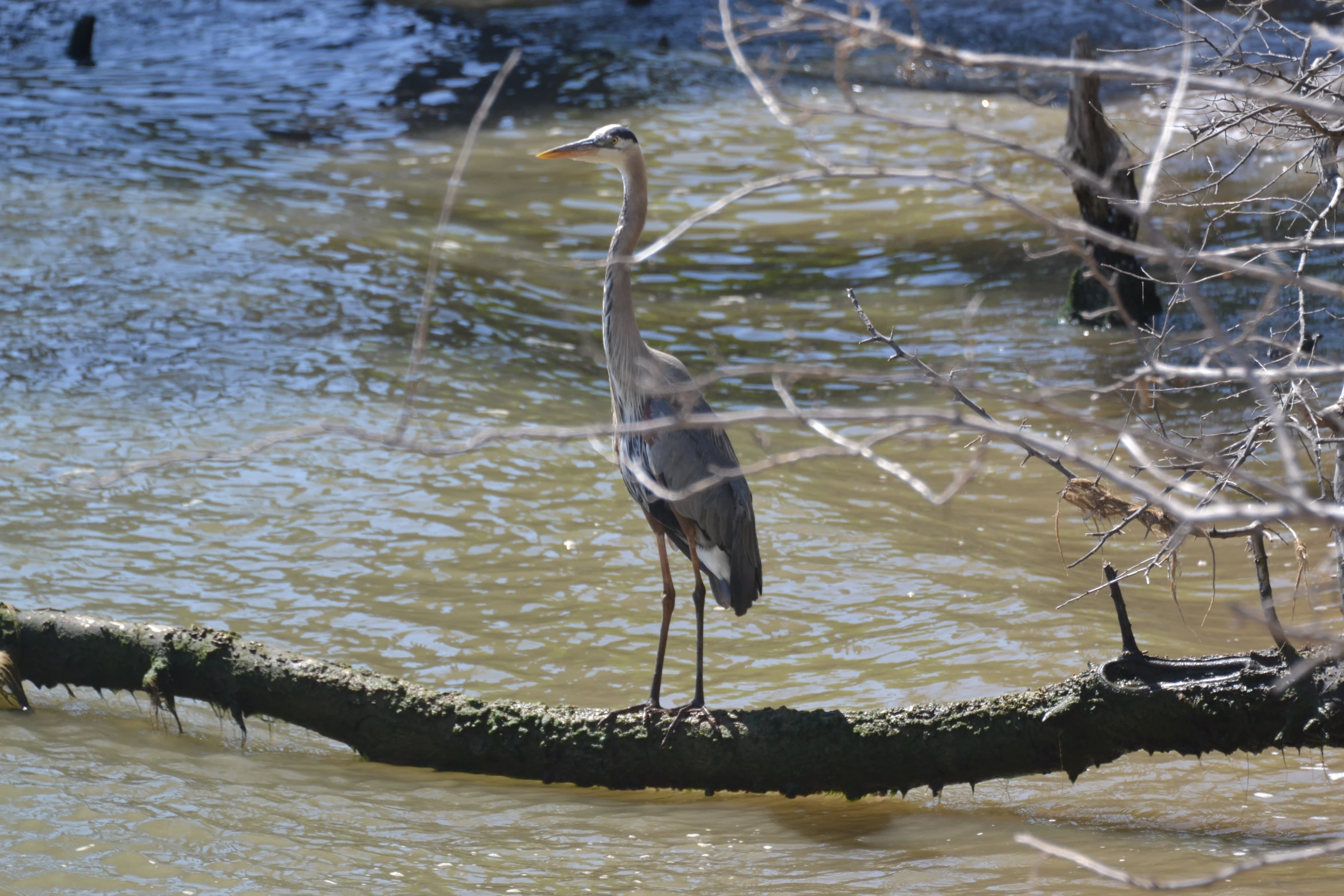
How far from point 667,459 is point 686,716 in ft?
3.22

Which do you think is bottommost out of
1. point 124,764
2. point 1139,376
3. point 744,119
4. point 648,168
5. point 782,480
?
point 124,764

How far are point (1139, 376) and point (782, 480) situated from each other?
5.75m

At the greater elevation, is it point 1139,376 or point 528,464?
point 528,464

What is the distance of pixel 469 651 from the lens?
6.12 metres

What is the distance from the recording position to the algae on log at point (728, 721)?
4082mm

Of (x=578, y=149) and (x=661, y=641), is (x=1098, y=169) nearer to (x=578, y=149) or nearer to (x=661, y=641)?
(x=578, y=149)

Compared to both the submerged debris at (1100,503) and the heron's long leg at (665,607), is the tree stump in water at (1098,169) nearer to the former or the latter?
the heron's long leg at (665,607)

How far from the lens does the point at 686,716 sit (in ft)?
15.1

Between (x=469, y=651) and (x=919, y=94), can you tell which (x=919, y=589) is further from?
(x=919, y=94)

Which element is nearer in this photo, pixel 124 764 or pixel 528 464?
pixel 124 764

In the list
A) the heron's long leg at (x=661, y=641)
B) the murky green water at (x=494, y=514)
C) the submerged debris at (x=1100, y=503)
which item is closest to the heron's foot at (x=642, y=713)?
the heron's long leg at (x=661, y=641)

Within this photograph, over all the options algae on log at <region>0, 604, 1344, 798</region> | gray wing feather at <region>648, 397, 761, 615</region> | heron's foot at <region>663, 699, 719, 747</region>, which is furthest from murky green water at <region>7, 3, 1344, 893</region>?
gray wing feather at <region>648, 397, 761, 615</region>

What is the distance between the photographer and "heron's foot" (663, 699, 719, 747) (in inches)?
180

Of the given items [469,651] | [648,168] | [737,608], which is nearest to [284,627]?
[469,651]
